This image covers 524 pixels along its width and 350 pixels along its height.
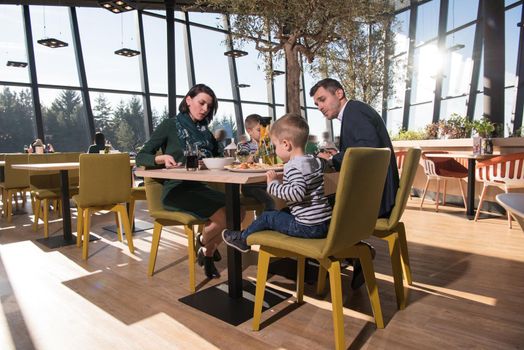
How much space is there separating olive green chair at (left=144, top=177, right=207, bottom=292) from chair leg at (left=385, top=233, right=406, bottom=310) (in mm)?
1071

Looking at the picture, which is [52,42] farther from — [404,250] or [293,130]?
[404,250]

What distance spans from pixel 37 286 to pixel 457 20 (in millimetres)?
9502

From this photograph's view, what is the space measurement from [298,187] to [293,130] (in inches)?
11.2

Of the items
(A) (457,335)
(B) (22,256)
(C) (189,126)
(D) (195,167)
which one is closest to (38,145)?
(B) (22,256)

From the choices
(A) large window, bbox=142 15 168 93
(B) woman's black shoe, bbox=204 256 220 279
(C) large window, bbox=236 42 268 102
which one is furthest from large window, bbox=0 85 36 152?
(B) woman's black shoe, bbox=204 256 220 279

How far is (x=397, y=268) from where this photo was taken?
6.58 ft

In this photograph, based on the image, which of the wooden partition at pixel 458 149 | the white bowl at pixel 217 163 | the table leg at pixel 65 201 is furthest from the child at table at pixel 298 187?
the wooden partition at pixel 458 149

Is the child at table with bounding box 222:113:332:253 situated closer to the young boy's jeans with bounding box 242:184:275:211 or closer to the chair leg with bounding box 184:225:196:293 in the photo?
the chair leg with bounding box 184:225:196:293

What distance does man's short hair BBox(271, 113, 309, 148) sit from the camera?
5.71 ft

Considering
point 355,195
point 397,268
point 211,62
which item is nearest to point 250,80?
point 211,62

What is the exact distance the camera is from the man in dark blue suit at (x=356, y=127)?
2096 millimetres

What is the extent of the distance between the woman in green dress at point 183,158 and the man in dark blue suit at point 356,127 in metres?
0.71

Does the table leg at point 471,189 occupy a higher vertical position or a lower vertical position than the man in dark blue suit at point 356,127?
lower

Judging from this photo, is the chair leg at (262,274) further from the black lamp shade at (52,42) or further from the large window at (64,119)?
the large window at (64,119)
